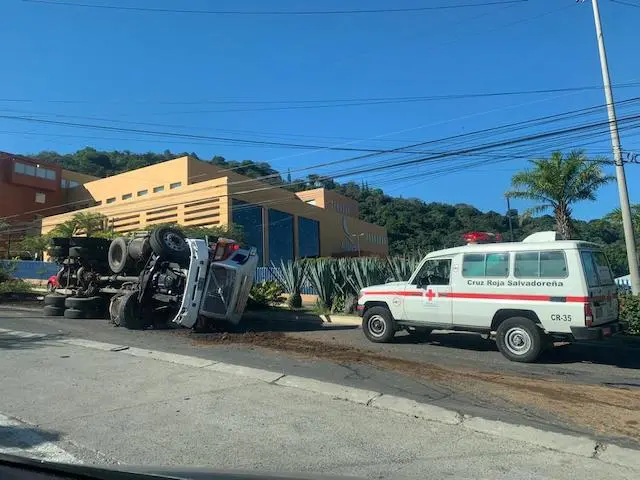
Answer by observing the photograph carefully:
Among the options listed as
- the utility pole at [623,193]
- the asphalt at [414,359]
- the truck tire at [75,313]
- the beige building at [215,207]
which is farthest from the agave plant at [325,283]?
the beige building at [215,207]

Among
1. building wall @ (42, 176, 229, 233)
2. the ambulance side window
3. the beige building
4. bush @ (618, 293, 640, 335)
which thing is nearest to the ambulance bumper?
the ambulance side window

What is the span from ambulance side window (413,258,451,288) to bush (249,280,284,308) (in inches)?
353

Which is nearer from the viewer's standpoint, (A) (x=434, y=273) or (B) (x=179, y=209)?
(A) (x=434, y=273)

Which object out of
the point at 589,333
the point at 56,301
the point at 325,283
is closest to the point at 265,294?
the point at 325,283

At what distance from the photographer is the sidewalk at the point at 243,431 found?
462 centimetres

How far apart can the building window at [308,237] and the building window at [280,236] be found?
200 cm

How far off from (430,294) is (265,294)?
31.7 feet

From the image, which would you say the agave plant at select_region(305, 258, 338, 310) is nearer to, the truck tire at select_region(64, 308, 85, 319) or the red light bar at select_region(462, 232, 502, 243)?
the red light bar at select_region(462, 232, 502, 243)

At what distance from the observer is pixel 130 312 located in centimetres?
1436

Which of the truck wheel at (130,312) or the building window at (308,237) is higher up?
the building window at (308,237)

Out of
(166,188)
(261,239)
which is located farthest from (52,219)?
(261,239)

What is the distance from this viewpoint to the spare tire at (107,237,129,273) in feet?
51.9

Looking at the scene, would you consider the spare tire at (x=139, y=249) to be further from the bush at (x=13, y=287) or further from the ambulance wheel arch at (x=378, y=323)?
the bush at (x=13, y=287)

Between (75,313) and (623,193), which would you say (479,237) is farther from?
(75,313)
